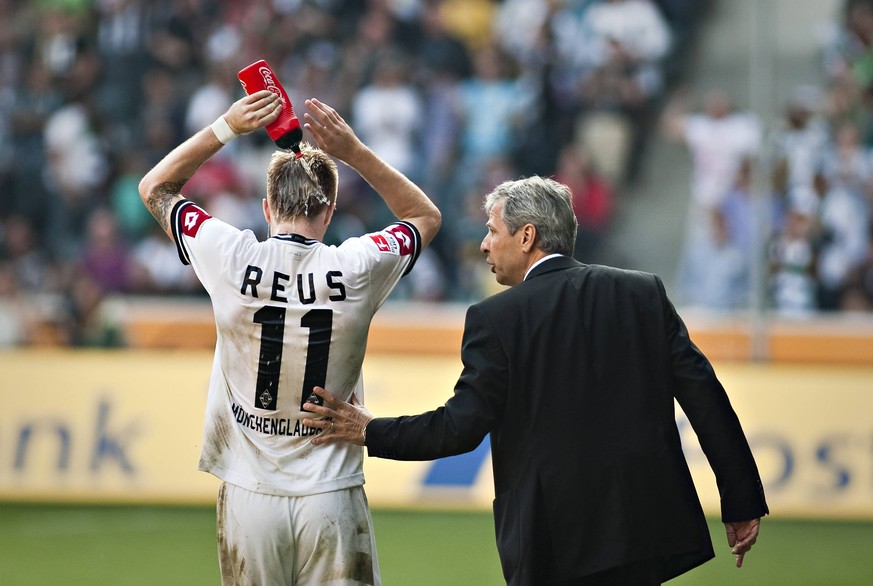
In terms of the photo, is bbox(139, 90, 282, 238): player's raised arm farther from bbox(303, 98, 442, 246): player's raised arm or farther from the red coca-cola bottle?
bbox(303, 98, 442, 246): player's raised arm

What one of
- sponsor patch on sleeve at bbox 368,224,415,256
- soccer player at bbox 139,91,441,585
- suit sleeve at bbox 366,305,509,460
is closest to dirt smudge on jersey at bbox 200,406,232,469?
soccer player at bbox 139,91,441,585

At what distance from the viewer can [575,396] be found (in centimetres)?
423

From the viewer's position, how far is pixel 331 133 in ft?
14.6

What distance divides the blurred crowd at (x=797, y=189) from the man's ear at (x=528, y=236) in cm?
701

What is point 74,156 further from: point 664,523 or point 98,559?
point 664,523

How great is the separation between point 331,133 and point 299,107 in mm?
10299

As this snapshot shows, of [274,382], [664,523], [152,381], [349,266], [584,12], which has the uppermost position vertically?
[584,12]

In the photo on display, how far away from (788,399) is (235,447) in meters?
6.89

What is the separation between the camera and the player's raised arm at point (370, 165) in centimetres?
443

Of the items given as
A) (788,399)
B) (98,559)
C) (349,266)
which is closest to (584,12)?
(788,399)

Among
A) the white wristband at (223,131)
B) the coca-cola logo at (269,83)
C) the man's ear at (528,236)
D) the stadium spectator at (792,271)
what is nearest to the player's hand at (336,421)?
the man's ear at (528,236)

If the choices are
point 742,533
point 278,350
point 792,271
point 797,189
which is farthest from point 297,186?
point 797,189

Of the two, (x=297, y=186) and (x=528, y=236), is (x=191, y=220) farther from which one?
(x=528, y=236)

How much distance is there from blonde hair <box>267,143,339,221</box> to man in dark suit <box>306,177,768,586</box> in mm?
635
